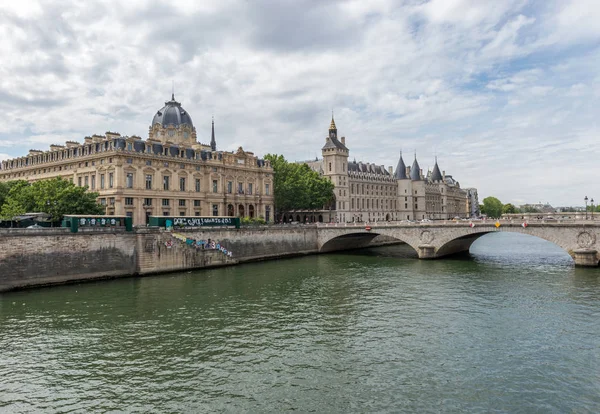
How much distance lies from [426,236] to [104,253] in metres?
43.8

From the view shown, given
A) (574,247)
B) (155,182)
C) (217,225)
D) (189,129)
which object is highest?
(189,129)

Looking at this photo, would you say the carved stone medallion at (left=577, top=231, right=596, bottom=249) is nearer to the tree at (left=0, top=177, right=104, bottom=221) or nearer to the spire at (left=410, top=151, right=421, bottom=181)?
the tree at (left=0, top=177, right=104, bottom=221)

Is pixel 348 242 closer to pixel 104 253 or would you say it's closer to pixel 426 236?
pixel 426 236

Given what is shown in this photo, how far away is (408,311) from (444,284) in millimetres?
12787

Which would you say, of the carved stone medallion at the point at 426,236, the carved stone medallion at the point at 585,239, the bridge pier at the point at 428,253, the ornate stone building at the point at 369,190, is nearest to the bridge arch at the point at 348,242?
the carved stone medallion at the point at 426,236

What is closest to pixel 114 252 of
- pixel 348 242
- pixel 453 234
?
pixel 453 234

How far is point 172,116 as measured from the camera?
95688 millimetres

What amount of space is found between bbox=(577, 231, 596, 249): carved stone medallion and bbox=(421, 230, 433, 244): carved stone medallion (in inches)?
737

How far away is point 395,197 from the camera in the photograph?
167 meters

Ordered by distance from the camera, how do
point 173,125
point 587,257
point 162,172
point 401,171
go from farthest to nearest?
point 401,171 < point 173,125 < point 162,172 < point 587,257

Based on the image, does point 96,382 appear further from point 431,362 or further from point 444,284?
point 444,284

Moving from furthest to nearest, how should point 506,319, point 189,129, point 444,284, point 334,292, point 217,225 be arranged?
point 189,129 → point 217,225 → point 444,284 → point 334,292 → point 506,319

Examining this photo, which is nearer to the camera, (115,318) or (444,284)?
(115,318)

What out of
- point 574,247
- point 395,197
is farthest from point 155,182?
point 395,197
